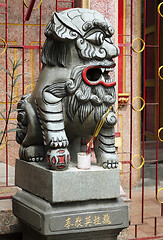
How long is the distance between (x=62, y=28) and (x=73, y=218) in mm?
1080

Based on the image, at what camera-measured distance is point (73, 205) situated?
8.13 feet

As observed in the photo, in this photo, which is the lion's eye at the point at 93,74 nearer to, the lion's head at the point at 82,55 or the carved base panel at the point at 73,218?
the lion's head at the point at 82,55

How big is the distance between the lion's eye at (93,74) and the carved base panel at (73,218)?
28.9 inches

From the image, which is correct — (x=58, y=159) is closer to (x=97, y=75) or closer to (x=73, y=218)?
(x=73, y=218)

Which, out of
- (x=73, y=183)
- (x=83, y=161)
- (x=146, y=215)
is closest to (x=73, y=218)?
(x=73, y=183)

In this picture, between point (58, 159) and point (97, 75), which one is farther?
point (97, 75)

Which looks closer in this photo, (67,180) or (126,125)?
(67,180)

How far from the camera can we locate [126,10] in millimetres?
5488

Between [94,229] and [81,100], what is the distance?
76cm

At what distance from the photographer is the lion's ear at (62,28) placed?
7.89 ft

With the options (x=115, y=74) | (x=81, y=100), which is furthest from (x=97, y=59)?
(x=115, y=74)

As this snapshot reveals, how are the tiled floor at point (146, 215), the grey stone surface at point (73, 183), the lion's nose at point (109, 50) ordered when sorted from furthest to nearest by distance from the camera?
the tiled floor at point (146, 215)
the lion's nose at point (109, 50)
the grey stone surface at point (73, 183)

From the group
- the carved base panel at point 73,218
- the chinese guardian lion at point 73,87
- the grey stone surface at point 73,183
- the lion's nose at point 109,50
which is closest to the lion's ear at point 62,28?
the chinese guardian lion at point 73,87

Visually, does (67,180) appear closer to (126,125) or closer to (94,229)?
(94,229)
